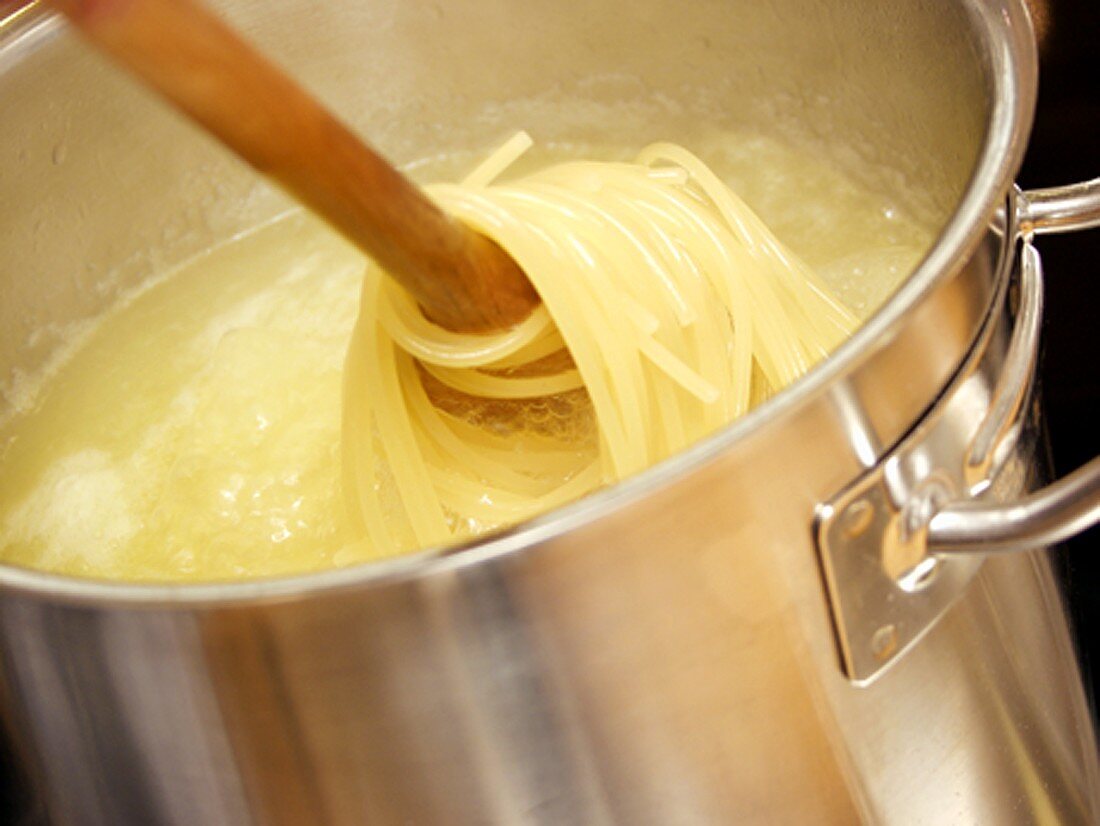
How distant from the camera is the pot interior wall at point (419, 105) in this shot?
1.22m

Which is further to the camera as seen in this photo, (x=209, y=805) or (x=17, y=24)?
(x=17, y=24)

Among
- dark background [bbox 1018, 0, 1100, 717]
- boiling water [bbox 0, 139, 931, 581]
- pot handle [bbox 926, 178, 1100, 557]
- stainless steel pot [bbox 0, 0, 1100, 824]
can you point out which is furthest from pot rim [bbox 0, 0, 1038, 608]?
dark background [bbox 1018, 0, 1100, 717]

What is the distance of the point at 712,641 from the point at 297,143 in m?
0.33

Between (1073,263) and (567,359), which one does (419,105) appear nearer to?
(567,359)

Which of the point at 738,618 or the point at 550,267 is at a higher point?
the point at 550,267

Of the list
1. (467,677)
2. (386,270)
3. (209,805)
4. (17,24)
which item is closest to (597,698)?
(467,677)

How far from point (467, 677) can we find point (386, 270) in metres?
0.29

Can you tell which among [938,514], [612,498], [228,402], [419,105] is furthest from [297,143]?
[419,105]

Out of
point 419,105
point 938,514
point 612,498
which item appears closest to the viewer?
point 612,498

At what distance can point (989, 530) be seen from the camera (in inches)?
27.2

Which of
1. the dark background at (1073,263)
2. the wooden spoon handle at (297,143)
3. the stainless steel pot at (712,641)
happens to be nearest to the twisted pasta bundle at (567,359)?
the wooden spoon handle at (297,143)

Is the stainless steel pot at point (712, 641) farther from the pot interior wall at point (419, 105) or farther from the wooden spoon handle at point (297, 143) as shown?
the pot interior wall at point (419, 105)

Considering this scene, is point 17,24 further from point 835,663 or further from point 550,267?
point 835,663

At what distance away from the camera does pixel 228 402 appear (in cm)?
122
